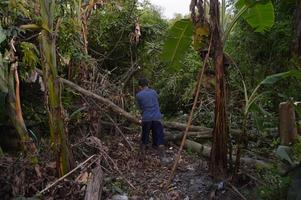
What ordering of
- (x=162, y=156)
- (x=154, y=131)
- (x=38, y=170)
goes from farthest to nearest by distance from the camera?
(x=154, y=131) < (x=162, y=156) < (x=38, y=170)

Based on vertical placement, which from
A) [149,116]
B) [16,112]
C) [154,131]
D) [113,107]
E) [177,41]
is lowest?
[154,131]

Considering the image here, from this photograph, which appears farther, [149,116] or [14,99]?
[149,116]

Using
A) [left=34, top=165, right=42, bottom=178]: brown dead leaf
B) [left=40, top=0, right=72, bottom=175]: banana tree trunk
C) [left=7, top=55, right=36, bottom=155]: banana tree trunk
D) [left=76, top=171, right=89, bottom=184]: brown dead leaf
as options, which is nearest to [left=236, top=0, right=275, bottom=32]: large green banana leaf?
[left=40, top=0, right=72, bottom=175]: banana tree trunk

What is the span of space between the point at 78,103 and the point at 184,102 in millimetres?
3209

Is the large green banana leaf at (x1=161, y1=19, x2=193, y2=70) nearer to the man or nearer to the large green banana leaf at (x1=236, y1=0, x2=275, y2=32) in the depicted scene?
the large green banana leaf at (x1=236, y1=0, x2=275, y2=32)

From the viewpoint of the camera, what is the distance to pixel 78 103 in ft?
24.0

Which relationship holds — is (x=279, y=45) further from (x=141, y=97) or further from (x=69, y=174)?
(x=69, y=174)

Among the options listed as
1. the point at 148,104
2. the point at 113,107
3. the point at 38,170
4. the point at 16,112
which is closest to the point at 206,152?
the point at 148,104

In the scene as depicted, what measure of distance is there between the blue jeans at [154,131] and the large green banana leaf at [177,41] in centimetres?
135

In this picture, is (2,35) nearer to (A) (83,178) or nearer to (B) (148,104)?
(A) (83,178)

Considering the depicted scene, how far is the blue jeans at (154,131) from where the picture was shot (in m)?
6.90

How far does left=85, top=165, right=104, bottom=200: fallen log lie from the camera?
4.45 meters

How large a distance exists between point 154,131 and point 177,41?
202 centimetres

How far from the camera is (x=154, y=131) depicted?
6977 mm
